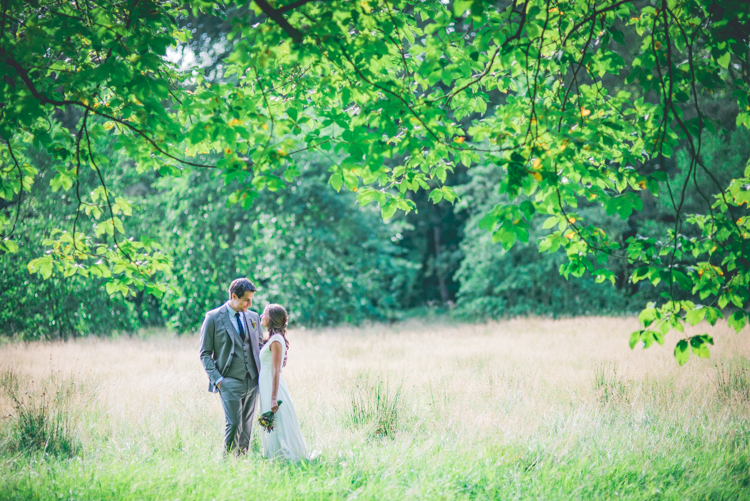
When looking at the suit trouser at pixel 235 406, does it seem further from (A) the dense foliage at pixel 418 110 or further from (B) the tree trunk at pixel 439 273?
(B) the tree trunk at pixel 439 273

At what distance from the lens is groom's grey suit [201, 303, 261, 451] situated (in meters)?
4.12

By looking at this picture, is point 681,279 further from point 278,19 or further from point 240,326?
point 240,326

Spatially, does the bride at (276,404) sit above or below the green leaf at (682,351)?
below

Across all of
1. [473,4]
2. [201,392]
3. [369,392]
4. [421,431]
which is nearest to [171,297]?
[201,392]

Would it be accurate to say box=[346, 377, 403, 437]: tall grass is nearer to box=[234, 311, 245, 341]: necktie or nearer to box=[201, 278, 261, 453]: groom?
box=[201, 278, 261, 453]: groom

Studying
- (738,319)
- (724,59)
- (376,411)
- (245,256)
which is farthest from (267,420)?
(245,256)

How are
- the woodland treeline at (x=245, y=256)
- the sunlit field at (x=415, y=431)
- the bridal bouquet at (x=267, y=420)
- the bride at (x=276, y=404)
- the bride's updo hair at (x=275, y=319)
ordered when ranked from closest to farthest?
1. the sunlit field at (x=415, y=431)
2. the bridal bouquet at (x=267, y=420)
3. the bride at (x=276, y=404)
4. the bride's updo hair at (x=275, y=319)
5. the woodland treeline at (x=245, y=256)

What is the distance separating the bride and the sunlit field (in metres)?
0.17

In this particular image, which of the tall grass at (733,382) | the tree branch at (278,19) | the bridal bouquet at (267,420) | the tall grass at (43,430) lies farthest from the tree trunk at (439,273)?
the tree branch at (278,19)

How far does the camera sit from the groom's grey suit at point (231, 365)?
412 cm

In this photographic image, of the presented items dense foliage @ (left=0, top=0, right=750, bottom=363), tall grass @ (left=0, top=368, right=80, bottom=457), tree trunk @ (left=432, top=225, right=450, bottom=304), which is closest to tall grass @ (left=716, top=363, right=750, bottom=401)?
dense foliage @ (left=0, top=0, right=750, bottom=363)

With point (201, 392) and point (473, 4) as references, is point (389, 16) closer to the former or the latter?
point (473, 4)

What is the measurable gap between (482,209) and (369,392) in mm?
12771

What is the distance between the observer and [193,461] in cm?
398
